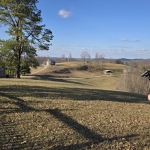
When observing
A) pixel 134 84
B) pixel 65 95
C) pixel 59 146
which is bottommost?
pixel 134 84

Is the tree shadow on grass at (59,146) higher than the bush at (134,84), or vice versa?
the tree shadow on grass at (59,146)

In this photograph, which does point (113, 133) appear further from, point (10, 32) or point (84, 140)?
point (10, 32)

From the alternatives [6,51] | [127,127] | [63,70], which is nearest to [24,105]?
[127,127]

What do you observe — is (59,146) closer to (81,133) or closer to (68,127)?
(81,133)

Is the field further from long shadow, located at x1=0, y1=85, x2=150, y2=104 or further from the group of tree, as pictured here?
the group of tree

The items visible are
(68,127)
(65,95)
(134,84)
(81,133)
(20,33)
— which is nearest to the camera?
(81,133)

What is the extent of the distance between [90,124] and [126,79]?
36855 mm

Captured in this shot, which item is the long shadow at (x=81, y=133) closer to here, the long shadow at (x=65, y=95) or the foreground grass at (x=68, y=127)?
the foreground grass at (x=68, y=127)

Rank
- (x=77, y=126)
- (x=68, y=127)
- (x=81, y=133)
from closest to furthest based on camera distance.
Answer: (x=81, y=133) → (x=68, y=127) → (x=77, y=126)

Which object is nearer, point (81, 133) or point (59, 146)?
point (59, 146)

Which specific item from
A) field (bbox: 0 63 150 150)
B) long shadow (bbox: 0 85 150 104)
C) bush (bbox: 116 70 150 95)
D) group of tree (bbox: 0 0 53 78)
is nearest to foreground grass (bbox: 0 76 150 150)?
field (bbox: 0 63 150 150)

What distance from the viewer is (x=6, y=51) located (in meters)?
27.0

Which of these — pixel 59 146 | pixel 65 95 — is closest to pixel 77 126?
pixel 59 146

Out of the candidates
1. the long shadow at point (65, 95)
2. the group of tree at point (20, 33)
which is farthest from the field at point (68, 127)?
the group of tree at point (20, 33)
